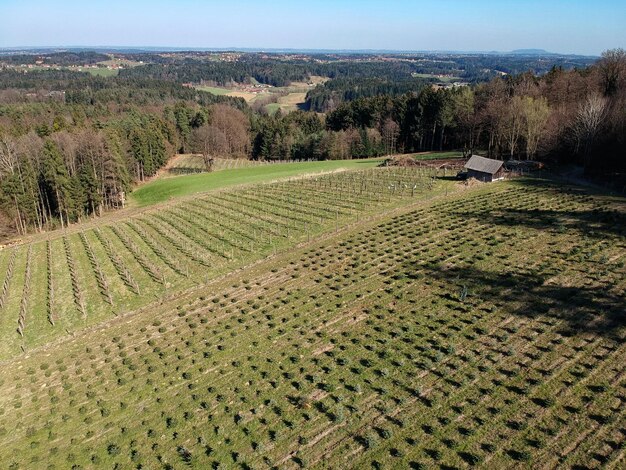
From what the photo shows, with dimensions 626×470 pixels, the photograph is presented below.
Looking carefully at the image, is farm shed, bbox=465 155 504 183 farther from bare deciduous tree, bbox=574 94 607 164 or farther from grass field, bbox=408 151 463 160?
grass field, bbox=408 151 463 160

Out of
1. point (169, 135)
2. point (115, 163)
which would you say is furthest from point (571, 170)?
point (169, 135)

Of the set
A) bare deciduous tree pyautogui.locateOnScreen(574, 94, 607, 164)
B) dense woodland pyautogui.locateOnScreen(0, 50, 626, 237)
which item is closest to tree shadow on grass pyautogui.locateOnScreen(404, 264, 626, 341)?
dense woodland pyautogui.locateOnScreen(0, 50, 626, 237)

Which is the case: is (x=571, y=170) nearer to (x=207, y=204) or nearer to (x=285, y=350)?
(x=207, y=204)

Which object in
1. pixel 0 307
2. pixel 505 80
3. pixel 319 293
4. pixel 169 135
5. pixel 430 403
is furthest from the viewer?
pixel 169 135

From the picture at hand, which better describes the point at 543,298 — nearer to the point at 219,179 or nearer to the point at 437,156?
the point at 219,179

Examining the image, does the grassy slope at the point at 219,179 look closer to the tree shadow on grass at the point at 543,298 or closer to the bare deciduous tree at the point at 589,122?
the bare deciduous tree at the point at 589,122

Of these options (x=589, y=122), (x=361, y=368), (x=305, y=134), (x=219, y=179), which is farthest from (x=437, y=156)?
(x=361, y=368)
